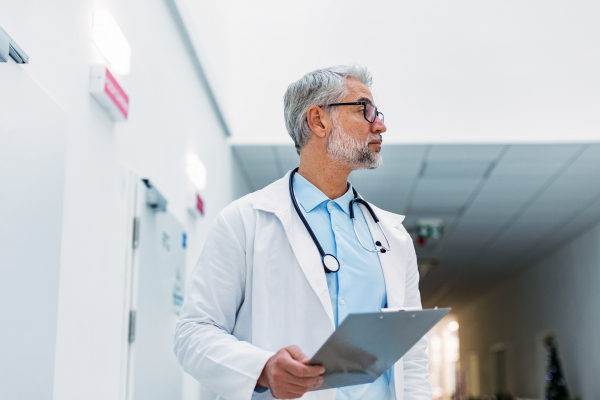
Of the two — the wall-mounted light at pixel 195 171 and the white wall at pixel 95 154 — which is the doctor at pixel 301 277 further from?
the wall-mounted light at pixel 195 171

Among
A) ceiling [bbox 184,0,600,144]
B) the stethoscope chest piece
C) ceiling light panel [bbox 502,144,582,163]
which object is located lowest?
the stethoscope chest piece

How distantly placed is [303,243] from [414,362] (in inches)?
16.8

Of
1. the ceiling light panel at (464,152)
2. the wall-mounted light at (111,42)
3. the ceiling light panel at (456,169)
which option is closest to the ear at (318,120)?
the wall-mounted light at (111,42)

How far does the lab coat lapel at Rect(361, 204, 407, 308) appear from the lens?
142 centimetres

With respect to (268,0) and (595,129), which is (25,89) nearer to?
(268,0)

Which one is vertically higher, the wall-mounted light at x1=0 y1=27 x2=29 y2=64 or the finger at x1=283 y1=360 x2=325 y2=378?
the wall-mounted light at x1=0 y1=27 x2=29 y2=64

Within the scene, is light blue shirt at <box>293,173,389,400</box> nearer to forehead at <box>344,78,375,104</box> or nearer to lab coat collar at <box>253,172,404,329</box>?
lab coat collar at <box>253,172,404,329</box>

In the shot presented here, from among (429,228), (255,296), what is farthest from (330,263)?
(429,228)

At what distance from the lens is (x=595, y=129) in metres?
4.90

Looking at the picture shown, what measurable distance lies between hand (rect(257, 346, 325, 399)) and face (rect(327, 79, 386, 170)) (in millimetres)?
614

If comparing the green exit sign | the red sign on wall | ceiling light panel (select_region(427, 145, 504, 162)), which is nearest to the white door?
the red sign on wall

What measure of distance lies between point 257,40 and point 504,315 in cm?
875

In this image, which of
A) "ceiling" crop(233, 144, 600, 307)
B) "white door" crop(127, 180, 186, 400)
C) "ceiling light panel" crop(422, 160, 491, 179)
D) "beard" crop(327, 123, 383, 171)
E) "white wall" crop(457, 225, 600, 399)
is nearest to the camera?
"beard" crop(327, 123, 383, 171)

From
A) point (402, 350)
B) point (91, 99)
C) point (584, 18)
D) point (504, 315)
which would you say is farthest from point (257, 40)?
point (504, 315)
